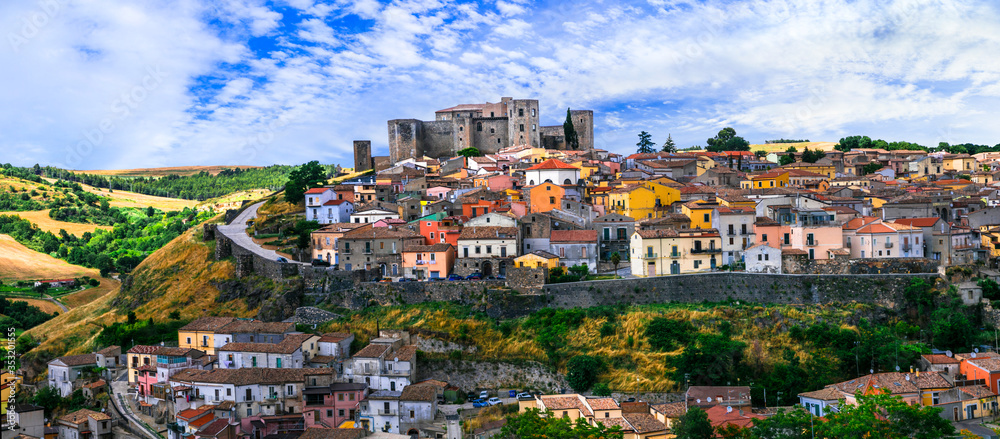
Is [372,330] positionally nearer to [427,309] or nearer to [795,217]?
[427,309]

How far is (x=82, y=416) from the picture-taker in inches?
1540

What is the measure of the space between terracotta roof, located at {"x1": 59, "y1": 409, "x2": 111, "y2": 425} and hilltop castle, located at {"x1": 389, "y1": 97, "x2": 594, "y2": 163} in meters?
44.4

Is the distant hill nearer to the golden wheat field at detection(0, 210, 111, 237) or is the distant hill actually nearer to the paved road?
the golden wheat field at detection(0, 210, 111, 237)

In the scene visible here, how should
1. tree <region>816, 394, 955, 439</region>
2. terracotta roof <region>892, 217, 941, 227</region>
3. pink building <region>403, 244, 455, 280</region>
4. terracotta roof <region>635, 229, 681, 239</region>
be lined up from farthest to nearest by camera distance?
1. pink building <region>403, 244, 455, 280</region>
2. terracotta roof <region>635, 229, 681, 239</region>
3. terracotta roof <region>892, 217, 941, 227</region>
4. tree <region>816, 394, 955, 439</region>

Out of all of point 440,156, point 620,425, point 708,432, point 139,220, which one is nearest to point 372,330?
point 620,425

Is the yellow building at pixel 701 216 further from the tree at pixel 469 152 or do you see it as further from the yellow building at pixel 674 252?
the tree at pixel 469 152

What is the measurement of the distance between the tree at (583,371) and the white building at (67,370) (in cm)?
2713

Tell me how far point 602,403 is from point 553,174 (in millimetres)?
25200

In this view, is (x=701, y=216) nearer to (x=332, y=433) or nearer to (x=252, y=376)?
(x=332, y=433)

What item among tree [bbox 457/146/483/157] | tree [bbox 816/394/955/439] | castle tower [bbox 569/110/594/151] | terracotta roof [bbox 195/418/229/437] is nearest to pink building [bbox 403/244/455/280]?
terracotta roof [bbox 195/418/229/437]

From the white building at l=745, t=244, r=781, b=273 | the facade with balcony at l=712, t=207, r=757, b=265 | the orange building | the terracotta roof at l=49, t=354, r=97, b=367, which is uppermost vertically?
the orange building

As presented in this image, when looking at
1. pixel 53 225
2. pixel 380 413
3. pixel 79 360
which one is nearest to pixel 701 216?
pixel 380 413

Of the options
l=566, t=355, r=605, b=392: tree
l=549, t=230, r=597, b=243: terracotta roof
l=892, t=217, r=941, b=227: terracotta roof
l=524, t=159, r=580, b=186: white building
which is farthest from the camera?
l=524, t=159, r=580, b=186: white building

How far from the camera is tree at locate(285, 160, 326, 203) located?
65062 millimetres
